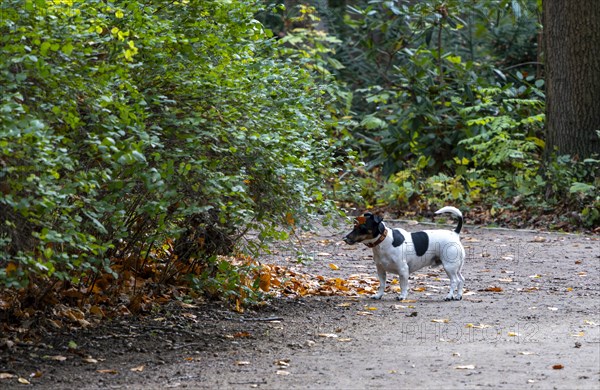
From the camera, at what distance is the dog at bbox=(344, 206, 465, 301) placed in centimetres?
877

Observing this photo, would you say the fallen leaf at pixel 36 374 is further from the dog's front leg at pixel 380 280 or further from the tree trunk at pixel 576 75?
the tree trunk at pixel 576 75

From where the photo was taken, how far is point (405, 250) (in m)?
8.92

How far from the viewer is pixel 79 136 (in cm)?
622

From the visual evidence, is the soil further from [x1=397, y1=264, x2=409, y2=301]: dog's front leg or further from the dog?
the dog

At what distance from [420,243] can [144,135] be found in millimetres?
3746

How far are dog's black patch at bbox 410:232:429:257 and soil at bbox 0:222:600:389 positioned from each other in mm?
480

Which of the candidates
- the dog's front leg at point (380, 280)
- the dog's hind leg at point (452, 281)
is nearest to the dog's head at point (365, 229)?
the dog's front leg at point (380, 280)

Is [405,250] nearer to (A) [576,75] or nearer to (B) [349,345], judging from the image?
(B) [349,345]

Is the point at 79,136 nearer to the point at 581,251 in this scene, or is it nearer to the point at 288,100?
the point at 288,100

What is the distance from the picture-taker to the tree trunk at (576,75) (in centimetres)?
1542

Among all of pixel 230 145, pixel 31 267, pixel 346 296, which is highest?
pixel 230 145

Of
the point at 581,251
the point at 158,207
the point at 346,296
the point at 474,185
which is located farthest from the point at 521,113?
the point at 158,207

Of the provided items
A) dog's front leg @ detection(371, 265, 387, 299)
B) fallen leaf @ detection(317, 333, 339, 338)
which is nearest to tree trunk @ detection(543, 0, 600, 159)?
dog's front leg @ detection(371, 265, 387, 299)

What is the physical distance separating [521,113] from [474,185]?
197cm
